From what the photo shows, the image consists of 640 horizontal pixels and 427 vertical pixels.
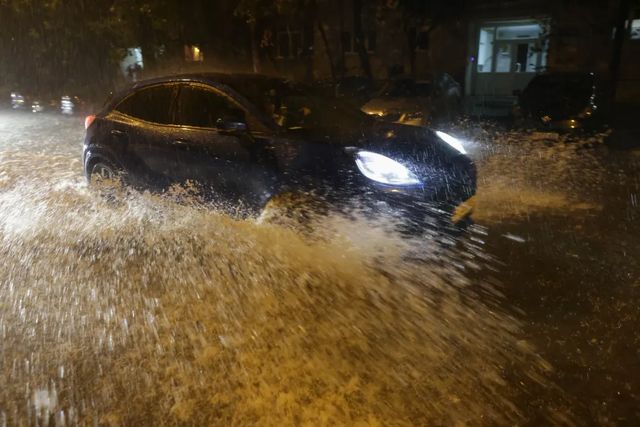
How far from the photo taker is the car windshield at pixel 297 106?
202 inches

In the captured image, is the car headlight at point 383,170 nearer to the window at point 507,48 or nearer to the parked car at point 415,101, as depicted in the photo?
the parked car at point 415,101

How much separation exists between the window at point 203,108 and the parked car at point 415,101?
628 centimetres

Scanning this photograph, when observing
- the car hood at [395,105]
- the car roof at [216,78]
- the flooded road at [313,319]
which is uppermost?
the car roof at [216,78]

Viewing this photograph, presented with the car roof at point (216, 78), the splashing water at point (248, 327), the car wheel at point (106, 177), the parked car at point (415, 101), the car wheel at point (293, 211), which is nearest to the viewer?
the splashing water at point (248, 327)

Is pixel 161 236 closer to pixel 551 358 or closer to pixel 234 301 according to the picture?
pixel 234 301

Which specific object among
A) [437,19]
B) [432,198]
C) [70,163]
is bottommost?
[70,163]

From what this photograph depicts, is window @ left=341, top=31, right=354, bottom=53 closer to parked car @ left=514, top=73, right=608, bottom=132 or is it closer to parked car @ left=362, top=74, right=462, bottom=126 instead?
parked car @ left=362, top=74, right=462, bottom=126

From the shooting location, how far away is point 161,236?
17.5ft

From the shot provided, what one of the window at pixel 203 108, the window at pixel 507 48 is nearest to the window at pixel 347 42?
the window at pixel 507 48

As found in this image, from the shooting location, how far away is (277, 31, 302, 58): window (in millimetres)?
26203

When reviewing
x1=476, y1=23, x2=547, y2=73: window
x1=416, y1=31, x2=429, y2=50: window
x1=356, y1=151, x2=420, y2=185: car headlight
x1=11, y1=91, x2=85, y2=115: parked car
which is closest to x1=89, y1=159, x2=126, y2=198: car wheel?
x1=356, y1=151, x2=420, y2=185: car headlight

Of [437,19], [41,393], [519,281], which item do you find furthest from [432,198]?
[437,19]

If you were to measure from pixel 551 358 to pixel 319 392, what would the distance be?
144cm

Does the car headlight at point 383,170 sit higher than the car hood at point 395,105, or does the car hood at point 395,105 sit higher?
the car headlight at point 383,170
